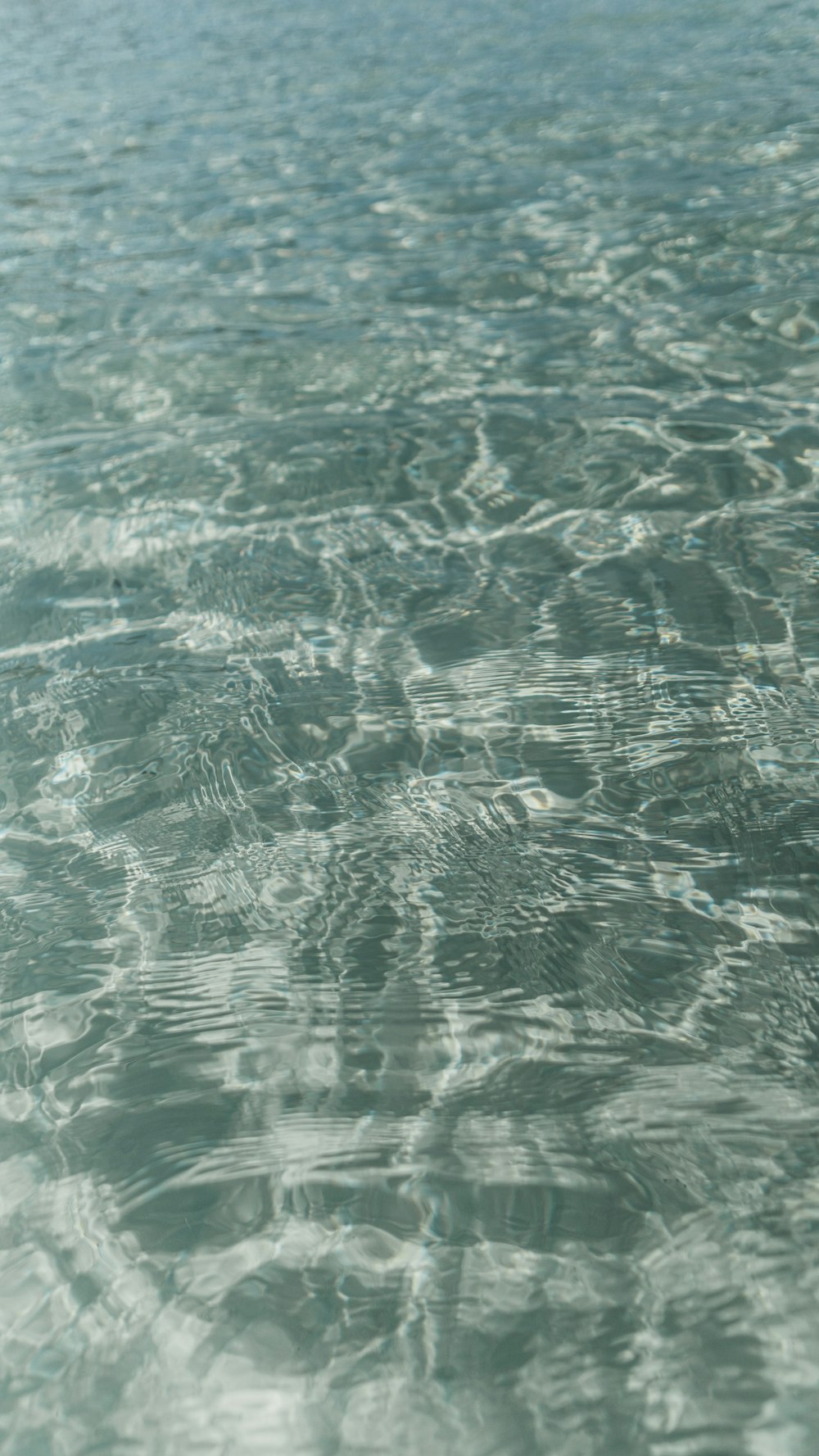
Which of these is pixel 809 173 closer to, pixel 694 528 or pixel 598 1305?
pixel 694 528

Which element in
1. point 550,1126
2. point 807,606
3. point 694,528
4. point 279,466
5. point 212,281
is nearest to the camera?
point 550,1126

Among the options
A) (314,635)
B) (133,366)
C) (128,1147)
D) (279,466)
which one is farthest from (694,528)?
(133,366)

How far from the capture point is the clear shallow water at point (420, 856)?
1526 millimetres

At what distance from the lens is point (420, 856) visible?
Answer: 2330 millimetres

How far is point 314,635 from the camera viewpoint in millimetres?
3072

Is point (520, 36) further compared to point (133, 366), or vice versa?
point (520, 36)

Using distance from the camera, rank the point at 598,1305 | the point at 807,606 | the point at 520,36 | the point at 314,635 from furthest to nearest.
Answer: the point at 520,36, the point at 314,635, the point at 807,606, the point at 598,1305

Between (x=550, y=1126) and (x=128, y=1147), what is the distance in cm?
72

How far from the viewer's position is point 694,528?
10.8 ft

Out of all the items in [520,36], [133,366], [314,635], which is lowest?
[314,635]

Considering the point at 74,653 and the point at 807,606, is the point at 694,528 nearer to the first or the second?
the point at 807,606

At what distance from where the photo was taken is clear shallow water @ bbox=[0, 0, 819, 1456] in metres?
1.53

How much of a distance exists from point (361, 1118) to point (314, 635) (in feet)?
5.15

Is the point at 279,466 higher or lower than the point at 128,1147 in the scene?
higher
